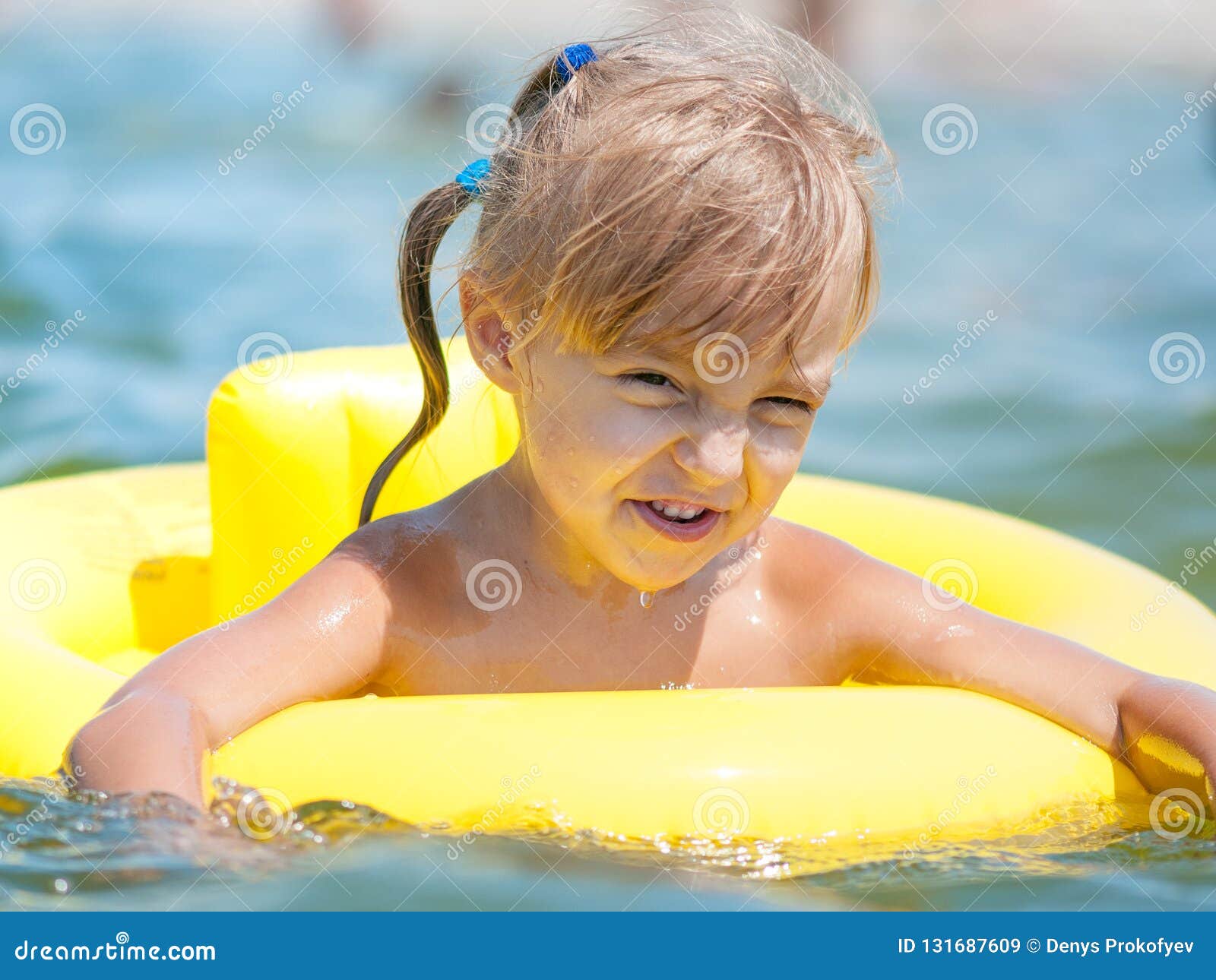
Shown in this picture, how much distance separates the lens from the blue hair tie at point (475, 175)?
2582mm

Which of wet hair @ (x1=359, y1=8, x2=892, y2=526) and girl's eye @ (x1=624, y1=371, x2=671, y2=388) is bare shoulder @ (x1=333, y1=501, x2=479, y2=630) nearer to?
wet hair @ (x1=359, y1=8, x2=892, y2=526)

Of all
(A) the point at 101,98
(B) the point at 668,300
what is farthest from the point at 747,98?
(A) the point at 101,98

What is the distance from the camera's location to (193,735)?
2.17 meters

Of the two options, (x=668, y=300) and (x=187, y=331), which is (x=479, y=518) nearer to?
(x=668, y=300)

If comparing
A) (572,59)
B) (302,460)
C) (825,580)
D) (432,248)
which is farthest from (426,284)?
(825,580)

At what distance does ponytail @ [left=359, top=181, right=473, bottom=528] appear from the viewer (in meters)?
2.66

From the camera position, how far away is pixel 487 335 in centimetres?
256

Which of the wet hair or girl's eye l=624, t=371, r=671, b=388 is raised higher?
the wet hair

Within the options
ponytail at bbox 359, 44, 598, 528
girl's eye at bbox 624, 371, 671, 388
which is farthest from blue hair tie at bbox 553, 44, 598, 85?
girl's eye at bbox 624, 371, 671, 388

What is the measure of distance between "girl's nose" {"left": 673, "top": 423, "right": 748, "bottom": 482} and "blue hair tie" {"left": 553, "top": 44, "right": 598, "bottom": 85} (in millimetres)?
671

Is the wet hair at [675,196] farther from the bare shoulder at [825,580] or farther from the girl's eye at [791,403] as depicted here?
the bare shoulder at [825,580]

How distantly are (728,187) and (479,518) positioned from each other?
2.34ft

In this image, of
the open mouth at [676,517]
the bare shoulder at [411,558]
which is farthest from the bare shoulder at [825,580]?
the bare shoulder at [411,558]

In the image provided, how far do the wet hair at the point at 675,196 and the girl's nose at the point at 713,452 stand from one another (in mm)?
125
